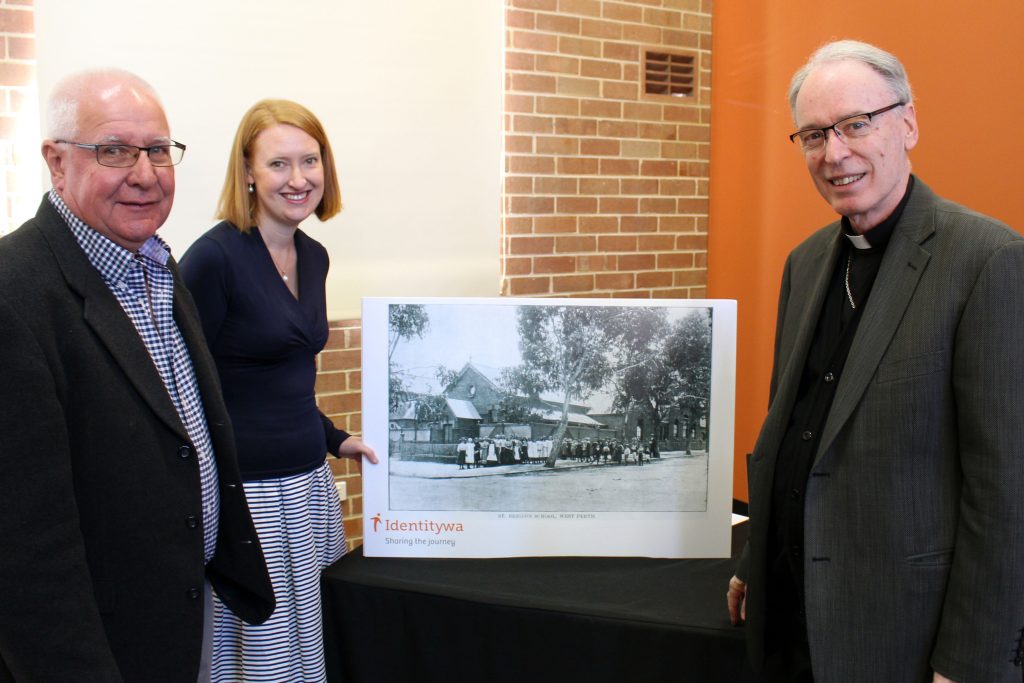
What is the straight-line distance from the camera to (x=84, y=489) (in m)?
1.44

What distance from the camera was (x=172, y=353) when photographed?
168 centimetres

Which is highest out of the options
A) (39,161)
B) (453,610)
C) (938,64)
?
(938,64)

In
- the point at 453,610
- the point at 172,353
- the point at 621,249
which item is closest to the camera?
the point at 172,353

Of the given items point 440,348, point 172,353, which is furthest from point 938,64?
point 172,353

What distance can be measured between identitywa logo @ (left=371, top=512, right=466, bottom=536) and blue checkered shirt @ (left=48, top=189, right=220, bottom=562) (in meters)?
0.52

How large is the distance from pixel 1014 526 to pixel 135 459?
4.58 feet

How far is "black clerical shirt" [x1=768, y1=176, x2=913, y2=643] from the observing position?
1662 mm

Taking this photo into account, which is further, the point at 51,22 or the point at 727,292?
the point at 727,292

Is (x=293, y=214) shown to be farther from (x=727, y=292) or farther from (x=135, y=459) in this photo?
(x=727, y=292)

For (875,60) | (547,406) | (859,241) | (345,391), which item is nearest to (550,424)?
(547,406)

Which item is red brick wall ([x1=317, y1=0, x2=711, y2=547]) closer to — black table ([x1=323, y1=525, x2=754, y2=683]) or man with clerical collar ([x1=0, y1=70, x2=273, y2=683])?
black table ([x1=323, y1=525, x2=754, y2=683])

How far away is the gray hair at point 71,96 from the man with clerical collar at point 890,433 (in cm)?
124

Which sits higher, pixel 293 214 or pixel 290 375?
pixel 293 214

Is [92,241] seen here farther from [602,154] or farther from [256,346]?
[602,154]
